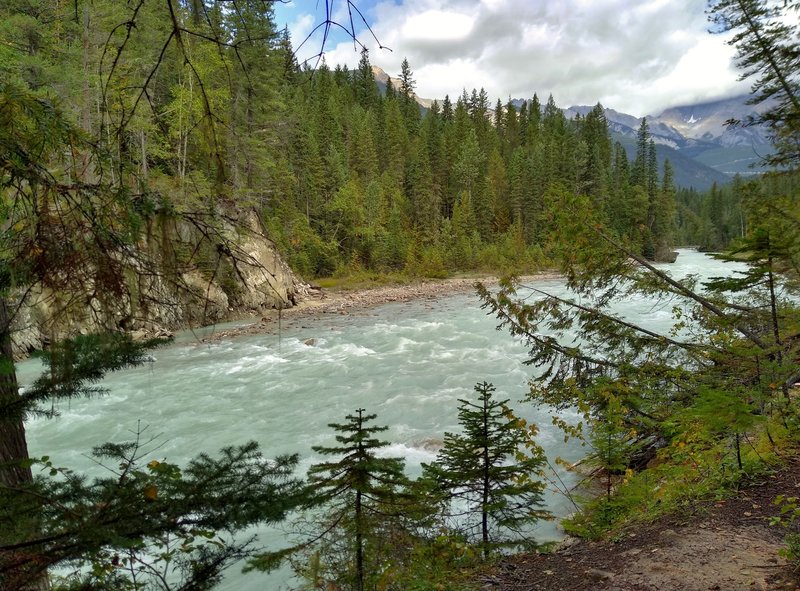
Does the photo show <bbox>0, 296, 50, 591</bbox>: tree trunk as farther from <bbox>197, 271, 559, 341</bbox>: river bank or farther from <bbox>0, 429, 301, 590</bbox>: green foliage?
<bbox>197, 271, 559, 341</bbox>: river bank

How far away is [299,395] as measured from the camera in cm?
1146

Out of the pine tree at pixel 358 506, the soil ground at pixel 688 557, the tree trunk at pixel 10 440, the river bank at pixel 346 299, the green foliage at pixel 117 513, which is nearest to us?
the green foliage at pixel 117 513

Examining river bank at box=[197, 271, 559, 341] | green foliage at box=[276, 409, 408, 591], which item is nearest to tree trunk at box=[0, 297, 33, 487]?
green foliage at box=[276, 409, 408, 591]

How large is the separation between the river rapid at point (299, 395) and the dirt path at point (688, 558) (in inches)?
82.6

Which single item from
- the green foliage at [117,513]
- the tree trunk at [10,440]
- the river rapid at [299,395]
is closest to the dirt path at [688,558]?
the river rapid at [299,395]

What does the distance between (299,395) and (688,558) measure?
31.1 ft

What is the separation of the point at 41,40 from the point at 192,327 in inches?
983

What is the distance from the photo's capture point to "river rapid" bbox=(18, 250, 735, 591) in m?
8.39

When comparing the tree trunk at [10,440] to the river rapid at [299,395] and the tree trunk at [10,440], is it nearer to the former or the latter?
the tree trunk at [10,440]

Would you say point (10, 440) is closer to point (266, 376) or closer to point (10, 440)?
point (10, 440)

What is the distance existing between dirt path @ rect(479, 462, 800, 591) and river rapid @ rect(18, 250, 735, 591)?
6.88 ft

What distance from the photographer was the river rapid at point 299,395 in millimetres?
8391

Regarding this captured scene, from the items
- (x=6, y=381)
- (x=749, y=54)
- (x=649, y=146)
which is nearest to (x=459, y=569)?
(x=6, y=381)

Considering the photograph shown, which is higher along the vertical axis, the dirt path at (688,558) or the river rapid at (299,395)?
the dirt path at (688,558)
